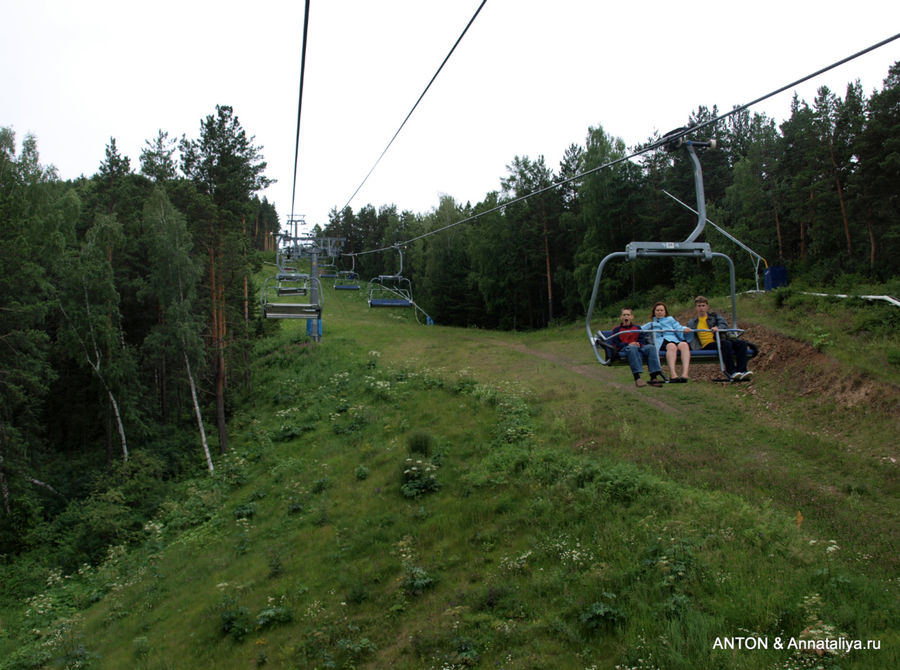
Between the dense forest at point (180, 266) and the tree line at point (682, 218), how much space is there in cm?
16

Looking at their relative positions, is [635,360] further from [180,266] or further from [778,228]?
[778,228]

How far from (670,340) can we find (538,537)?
519cm

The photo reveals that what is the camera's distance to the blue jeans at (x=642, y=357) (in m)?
9.17

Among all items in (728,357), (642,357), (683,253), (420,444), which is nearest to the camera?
(683,253)

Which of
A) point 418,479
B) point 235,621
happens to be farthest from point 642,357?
point 235,621

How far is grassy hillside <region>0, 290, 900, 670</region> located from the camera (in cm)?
880

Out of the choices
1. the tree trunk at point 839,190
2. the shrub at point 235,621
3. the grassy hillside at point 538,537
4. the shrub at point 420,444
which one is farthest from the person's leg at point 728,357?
the tree trunk at point 839,190

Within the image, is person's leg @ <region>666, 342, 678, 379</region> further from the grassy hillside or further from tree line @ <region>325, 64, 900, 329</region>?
tree line @ <region>325, 64, 900, 329</region>

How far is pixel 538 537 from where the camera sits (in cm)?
1207

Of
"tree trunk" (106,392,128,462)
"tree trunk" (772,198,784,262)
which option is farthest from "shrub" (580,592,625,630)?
"tree trunk" (772,198,784,262)

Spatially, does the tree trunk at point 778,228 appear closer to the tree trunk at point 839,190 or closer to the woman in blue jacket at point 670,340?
the tree trunk at point 839,190

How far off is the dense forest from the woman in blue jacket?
762 centimetres

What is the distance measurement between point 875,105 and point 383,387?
1036 inches

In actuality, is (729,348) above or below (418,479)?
above
